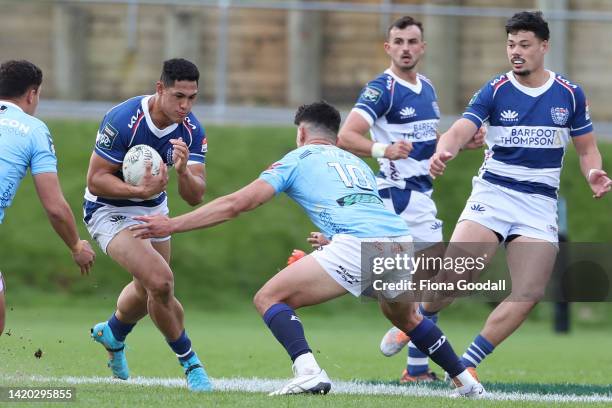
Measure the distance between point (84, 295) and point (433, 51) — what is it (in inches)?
289

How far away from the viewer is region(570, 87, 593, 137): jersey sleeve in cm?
912

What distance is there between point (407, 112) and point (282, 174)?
8.72 feet

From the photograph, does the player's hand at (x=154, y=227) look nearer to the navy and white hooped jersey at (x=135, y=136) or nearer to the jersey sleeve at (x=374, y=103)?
the navy and white hooped jersey at (x=135, y=136)

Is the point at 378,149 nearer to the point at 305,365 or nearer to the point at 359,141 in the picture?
the point at 359,141

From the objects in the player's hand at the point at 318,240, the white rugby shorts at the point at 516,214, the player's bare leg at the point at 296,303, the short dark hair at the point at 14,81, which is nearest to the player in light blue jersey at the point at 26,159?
the short dark hair at the point at 14,81

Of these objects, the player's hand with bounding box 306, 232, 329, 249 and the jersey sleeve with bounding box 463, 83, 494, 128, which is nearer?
the player's hand with bounding box 306, 232, 329, 249

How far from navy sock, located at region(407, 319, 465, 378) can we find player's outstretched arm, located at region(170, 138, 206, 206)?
180 cm

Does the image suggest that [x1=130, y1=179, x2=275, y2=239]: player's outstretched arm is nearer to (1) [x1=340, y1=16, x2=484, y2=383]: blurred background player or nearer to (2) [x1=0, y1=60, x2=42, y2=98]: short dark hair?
(2) [x1=0, y1=60, x2=42, y2=98]: short dark hair

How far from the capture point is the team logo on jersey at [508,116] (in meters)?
9.06

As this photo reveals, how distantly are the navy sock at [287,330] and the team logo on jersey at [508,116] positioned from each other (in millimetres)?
2381

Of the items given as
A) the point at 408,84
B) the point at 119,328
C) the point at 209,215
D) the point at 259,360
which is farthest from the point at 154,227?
the point at 259,360

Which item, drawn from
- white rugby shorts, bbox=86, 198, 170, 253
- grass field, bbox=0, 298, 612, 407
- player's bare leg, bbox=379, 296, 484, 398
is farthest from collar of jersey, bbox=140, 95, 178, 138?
player's bare leg, bbox=379, 296, 484, 398

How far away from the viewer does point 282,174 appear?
316 inches

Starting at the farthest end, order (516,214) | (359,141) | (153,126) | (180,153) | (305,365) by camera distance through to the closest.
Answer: (359,141) < (516,214) < (153,126) < (180,153) < (305,365)
